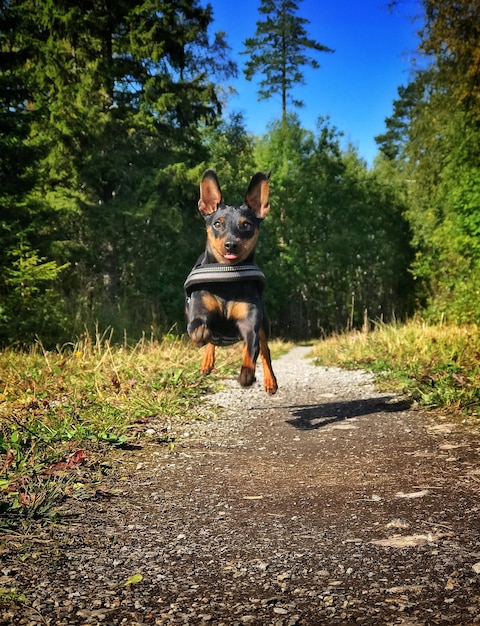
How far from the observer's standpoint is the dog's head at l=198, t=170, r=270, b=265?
419cm

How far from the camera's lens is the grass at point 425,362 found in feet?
19.1

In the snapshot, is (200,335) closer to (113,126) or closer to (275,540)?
(275,540)

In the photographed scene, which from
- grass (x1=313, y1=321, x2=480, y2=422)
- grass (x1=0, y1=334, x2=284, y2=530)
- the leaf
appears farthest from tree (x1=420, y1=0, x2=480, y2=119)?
the leaf

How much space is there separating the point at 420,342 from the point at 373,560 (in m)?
7.13

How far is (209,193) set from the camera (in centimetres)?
445

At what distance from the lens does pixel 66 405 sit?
5.79 m

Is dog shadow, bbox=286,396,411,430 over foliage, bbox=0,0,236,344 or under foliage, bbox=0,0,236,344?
under

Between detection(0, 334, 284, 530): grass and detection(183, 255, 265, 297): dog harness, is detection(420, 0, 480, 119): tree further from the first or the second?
detection(183, 255, 265, 297): dog harness

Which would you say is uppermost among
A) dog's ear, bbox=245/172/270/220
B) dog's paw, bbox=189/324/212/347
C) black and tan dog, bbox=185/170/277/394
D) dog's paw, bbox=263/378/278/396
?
dog's ear, bbox=245/172/270/220

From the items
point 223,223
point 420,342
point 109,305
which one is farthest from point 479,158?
point 223,223

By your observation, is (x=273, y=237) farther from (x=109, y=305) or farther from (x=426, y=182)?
(x=109, y=305)

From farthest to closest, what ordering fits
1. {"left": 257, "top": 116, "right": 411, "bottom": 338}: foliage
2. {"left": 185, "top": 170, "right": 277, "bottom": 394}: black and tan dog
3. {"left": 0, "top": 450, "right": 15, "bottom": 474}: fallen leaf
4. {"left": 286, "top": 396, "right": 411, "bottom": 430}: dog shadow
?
{"left": 257, "top": 116, "right": 411, "bottom": 338}: foliage
{"left": 286, "top": 396, "right": 411, "bottom": 430}: dog shadow
{"left": 185, "top": 170, "right": 277, "bottom": 394}: black and tan dog
{"left": 0, "top": 450, "right": 15, "bottom": 474}: fallen leaf

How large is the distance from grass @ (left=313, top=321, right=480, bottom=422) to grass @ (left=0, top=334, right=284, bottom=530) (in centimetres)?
245

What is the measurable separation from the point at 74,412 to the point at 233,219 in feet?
8.38
